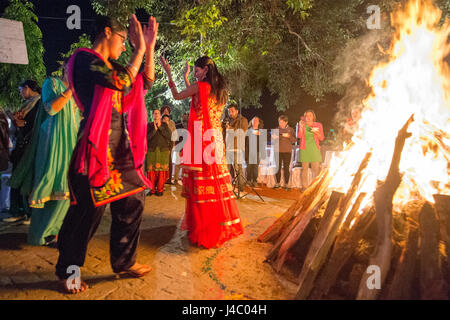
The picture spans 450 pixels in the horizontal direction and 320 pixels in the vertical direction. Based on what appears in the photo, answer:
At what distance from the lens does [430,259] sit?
2.43 meters

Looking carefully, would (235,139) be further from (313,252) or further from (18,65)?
(18,65)

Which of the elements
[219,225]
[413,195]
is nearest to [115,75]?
[219,225]

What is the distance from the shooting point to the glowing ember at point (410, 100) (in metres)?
3.51

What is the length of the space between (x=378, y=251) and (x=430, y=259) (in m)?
0.37

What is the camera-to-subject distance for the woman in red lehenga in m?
3.94

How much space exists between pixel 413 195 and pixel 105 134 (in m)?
3.19

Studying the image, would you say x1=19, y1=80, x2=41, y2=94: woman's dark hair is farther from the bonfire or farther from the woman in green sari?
the bonfire

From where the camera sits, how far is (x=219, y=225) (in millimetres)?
3969

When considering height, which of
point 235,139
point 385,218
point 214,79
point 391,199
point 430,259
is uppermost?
point 214,79

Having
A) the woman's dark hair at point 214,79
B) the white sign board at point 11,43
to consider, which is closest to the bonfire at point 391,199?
the woman's dark hair at point 214,79

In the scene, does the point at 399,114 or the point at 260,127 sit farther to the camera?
the point at 260,127

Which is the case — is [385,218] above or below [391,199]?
below

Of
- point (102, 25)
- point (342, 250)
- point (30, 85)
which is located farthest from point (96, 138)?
point (30, 85)
